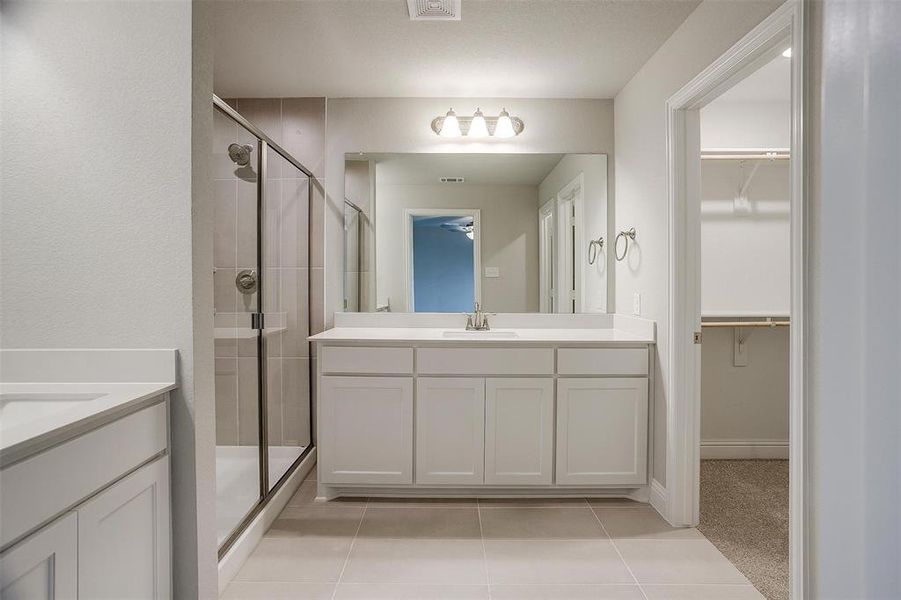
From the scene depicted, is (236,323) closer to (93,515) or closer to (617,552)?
(93,515)

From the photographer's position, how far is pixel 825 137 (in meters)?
Result: 0.47

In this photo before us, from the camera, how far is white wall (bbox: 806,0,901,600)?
0.41m

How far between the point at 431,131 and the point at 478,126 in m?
0.30

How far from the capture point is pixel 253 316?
227 cm

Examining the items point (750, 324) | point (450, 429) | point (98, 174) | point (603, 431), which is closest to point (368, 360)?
point (450, 429)

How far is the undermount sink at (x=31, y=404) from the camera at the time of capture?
1.18m

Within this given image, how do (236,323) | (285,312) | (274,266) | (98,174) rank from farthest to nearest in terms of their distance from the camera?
(285,312)
(274,266)
(236,323)
(98,174)

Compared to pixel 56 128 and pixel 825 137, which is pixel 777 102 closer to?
pixel 825 137

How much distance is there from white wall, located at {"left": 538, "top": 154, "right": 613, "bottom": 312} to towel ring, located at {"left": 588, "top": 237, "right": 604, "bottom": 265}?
18 millimetres

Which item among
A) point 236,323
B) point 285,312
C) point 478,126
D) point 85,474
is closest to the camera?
point 85,474

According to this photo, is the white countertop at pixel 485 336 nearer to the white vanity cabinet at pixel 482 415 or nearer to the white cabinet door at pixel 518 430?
the white vanity cabinet at pixel 482 415

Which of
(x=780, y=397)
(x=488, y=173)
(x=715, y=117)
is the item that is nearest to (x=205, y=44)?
(x=488, y=173)

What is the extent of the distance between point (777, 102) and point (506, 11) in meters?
2.07

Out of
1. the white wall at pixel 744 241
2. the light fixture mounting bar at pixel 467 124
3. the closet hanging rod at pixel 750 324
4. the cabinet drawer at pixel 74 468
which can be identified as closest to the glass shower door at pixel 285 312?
the light fixture mounting bar at pixel 467 124
